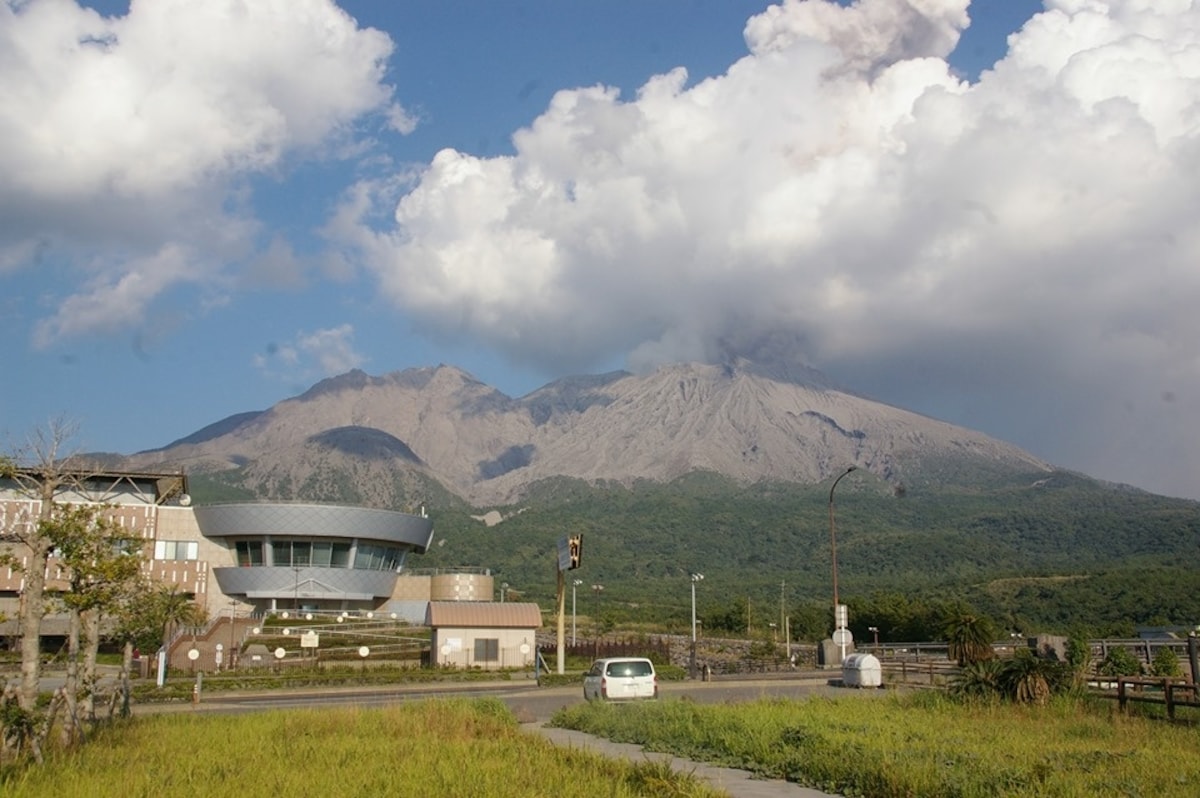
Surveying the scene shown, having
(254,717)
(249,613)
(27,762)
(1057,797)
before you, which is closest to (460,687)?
(254,717)

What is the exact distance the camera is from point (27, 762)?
51.2 feet

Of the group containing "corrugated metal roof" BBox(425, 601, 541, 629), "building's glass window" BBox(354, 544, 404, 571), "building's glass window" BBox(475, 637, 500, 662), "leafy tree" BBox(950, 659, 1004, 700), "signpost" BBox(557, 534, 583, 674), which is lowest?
"building's glass window" BBox(475, 637, 500, 662)

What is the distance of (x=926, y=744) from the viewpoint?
16.5 metres

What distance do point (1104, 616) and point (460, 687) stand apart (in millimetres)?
95740

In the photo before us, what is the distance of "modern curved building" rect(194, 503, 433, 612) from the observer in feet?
313

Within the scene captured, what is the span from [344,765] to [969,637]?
29.3 metres

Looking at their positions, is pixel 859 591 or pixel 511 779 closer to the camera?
pixel 511 779

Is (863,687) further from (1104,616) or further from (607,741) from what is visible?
(1104,616)

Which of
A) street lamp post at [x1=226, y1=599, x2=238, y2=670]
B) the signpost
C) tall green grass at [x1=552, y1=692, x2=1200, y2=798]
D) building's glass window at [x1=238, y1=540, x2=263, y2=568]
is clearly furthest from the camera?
building's glass window at [x1=238, y1=540, x2=263, y2=568]

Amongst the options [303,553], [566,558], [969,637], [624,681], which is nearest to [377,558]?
[303,553]

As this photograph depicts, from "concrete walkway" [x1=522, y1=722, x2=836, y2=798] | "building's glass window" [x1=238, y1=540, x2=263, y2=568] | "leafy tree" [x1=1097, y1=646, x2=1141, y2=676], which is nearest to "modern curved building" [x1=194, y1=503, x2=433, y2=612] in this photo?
"building's glass window" [x1=238, y1=540, x2=263, y2=568]

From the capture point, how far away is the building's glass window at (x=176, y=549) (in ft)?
300

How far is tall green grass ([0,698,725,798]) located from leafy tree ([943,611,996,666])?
22.5 m

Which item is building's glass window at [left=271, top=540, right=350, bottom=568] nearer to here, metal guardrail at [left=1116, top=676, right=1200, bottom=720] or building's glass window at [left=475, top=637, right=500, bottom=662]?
building's glass window at [left=475, top=637, right=500, bottom=662]
